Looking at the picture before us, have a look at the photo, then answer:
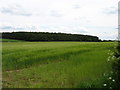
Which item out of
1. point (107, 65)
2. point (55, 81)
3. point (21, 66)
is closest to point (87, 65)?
point (107, 65)

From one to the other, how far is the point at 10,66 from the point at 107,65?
314 inches

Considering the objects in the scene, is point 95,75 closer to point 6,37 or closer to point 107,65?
point 107,65

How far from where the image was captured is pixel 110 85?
967cm

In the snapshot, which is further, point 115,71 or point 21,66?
point 21,66

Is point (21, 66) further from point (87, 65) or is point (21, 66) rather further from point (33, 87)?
point (33, 87)

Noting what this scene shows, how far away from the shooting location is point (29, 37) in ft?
251

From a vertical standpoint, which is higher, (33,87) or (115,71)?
(115,71)

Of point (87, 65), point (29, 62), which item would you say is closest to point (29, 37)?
point (29, 62)

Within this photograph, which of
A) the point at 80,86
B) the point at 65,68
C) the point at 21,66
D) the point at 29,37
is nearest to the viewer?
the point at 80,86

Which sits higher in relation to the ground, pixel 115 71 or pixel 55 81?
pixel 115 71

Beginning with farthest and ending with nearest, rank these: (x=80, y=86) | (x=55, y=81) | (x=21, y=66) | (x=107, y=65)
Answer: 1. (x=21, y=66)
2. (x=107, y=65)
3. (x=55, y=81)
4. (x=80, y=86)

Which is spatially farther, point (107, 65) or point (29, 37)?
point (29, 37)

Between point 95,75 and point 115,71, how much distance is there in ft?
6.09

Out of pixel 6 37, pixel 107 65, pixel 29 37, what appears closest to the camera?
pixel 107 65
